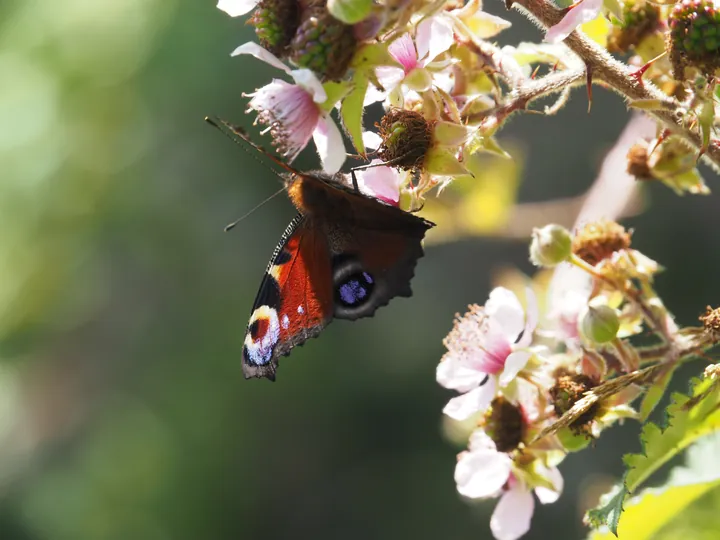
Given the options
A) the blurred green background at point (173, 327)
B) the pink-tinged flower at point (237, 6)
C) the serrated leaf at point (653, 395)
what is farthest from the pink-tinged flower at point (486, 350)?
the blurred green background at point (173, 327)

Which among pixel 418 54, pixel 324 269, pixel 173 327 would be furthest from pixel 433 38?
pixel 173 327

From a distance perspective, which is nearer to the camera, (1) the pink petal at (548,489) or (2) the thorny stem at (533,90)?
(2) the thorny stem at (533,90)

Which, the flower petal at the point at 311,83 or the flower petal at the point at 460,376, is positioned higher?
the flower petal at the point at 311,83

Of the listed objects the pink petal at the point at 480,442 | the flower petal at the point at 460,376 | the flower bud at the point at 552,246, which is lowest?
the pink petal at the point at 480,442

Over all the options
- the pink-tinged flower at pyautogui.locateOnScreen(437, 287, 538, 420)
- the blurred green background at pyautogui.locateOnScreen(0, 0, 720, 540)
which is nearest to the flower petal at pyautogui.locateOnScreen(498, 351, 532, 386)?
the pink-tinged flower at pyautogui.locateOnScreen(437, 287, 538, 420)

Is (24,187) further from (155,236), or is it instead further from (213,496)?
(213,496)

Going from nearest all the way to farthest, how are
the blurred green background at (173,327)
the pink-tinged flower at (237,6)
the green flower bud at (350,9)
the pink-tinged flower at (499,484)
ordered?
the green flower bud at (350,9) → the pink-tinged flower at (237,6) → the pink-tinged flower at (499,484) → the blurred green background at (173,327)

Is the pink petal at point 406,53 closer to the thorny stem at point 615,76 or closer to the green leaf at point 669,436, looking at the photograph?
the thorny stem at point 615,76

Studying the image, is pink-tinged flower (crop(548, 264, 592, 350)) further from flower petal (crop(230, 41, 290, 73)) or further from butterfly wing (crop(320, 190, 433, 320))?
flower petal (crop(230, 41, 290, 73))
